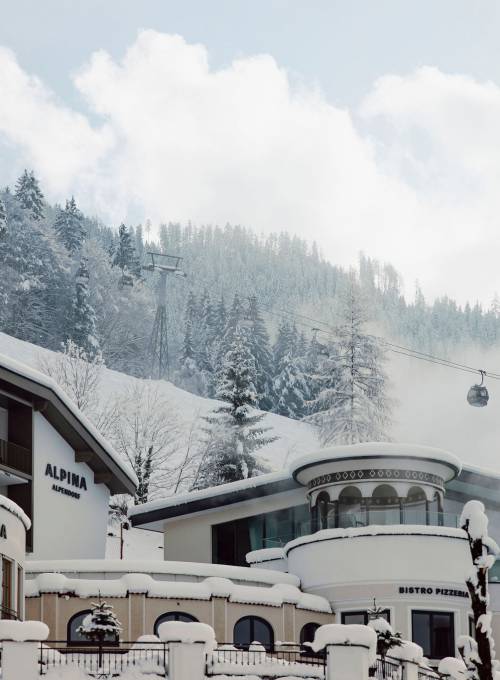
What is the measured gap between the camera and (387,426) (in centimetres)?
9762

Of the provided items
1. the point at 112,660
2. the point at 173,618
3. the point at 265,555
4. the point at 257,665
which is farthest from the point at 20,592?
the point at 265,555

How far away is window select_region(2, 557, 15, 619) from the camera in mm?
34562

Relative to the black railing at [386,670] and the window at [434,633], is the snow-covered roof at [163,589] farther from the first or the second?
the black railing at [386,670]

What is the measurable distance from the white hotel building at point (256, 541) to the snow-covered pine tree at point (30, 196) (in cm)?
11586

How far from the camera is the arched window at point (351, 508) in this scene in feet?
143

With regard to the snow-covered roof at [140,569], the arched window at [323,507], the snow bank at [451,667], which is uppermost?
the arched window at [323,507]

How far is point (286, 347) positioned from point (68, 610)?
11334 cm

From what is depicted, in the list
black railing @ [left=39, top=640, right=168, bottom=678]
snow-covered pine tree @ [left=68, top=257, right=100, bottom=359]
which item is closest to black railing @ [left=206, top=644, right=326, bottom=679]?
black railing @ [left=39, top=640, right=168, bottom=678]

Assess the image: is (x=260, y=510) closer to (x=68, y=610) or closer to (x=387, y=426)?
(x=68, y=610)

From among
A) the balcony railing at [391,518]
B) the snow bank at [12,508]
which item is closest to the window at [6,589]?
the snow bank at [12,508]

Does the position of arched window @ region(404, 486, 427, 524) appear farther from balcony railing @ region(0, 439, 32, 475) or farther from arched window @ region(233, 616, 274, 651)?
balcony railing @ region(0, 439, 32, 475)

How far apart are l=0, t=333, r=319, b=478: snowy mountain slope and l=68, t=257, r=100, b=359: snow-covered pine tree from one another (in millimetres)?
6011

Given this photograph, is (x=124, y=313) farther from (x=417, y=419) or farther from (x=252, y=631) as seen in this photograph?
(x=252, y=631)

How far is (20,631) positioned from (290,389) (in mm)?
119879
